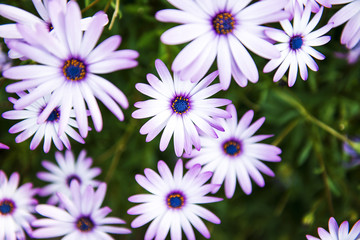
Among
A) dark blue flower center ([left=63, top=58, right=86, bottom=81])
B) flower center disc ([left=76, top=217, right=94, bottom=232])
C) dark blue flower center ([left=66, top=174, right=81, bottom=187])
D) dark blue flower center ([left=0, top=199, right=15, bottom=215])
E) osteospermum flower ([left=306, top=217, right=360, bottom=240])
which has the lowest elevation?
osteospermum flower ([left=306, top=217, right=360, bottom=240])

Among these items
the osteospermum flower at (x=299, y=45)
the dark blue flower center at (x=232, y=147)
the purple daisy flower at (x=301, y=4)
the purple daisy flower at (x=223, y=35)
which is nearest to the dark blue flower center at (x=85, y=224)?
the dark blue flower center at (x=232, y=147)

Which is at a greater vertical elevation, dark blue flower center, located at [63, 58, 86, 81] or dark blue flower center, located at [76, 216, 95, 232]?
dark blue flower center, located at [63, 58, 86, 81]

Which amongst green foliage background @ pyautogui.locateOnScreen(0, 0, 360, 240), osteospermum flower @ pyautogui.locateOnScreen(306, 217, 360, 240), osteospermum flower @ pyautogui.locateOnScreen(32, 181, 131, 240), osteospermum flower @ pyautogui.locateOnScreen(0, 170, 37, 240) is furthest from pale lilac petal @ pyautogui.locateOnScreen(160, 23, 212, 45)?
osteospermum flower @ pyautogui.locateOnScreen(0, 170, 37, 240)

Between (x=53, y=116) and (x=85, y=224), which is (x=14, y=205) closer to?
(x=85, y=224)

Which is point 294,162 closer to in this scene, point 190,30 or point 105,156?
point 105,156

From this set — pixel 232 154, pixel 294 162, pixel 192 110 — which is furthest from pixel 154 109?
pixel 294 162

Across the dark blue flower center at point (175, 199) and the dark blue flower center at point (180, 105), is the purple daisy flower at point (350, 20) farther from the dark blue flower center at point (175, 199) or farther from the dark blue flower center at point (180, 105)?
the dark blue flower center at point (175, 199)

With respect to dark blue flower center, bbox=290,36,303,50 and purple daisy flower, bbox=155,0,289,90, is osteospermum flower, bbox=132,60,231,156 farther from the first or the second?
dark blue flower center, bbox=290,36,303,50
